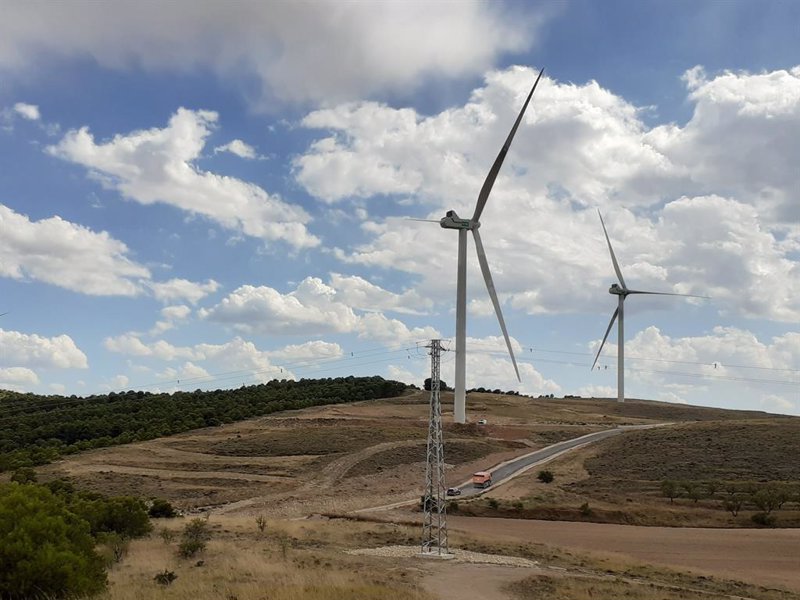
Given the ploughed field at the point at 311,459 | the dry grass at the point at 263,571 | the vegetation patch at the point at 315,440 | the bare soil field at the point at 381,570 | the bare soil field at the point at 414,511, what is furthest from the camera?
the vegetation patch at the point at 315,440

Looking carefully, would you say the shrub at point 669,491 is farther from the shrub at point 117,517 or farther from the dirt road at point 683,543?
the shrub at point 117,517

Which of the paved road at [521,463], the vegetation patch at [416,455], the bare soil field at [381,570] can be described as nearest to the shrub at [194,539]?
the bare soil field at [381,570]

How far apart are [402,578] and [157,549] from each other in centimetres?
1375

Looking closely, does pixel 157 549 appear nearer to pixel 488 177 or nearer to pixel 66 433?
pixel 488 177

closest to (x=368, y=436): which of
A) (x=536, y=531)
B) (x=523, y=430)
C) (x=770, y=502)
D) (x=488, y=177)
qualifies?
(x=523, y=430)

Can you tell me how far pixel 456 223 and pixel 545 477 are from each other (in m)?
31.7

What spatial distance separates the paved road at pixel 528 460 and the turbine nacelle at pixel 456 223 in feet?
93.2

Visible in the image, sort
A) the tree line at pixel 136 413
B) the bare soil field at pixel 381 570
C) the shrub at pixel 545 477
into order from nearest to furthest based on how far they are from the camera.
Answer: the bare soil field at pixel 381 570
the shrub at pixel 545 477
the tree line at pixel 136 413

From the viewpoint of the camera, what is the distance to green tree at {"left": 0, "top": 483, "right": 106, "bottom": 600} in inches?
771

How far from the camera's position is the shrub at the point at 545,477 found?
233 feet

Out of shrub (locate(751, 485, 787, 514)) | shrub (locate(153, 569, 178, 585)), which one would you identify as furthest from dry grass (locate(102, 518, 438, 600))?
shrub (locate(751, 485, 787, 514))

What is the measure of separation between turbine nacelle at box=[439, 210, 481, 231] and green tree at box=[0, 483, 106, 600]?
67566mm

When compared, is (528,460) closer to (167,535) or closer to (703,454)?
(703,454)

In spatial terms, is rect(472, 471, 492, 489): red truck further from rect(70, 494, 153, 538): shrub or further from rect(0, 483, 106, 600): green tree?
rect(0, 483, 106, 600): green tree
